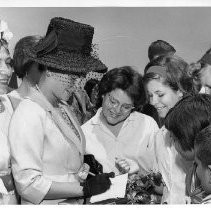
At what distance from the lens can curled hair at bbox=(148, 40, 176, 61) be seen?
1.72m

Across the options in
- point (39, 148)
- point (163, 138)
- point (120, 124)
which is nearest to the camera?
point (39, 148)

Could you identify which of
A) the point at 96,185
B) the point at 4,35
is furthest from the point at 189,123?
the point at 4,35

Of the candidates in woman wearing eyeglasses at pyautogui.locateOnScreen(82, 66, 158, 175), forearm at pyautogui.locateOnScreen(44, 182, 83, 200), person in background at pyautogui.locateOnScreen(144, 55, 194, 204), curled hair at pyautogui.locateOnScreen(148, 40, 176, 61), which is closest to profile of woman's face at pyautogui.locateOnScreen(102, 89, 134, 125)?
woman wearing eyeglasses at pyautogui.locateOnScreen(82, 66, 158, 175)

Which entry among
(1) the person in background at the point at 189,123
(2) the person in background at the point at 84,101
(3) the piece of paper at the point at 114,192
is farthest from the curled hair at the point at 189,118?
(2) the person in background at the point at 84,101

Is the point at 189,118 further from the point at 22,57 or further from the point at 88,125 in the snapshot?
the point at 22,57

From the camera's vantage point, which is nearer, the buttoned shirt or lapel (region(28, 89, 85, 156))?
lapel (region(28, 89, 85, 156))

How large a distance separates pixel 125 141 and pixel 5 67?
54cm

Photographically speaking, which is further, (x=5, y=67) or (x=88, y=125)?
(x=88, y=125)

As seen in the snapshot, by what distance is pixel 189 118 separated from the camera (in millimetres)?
1352

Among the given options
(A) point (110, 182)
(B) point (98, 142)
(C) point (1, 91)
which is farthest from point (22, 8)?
(A) point (110, 182)

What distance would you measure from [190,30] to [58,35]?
2.12ft

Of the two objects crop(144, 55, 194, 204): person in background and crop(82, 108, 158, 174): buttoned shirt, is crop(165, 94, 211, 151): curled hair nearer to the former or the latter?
crop(144, 55, 194, 204): person in background

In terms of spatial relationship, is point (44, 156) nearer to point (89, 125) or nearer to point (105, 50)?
point (89, 125)

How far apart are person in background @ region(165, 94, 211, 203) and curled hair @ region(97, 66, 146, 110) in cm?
27
